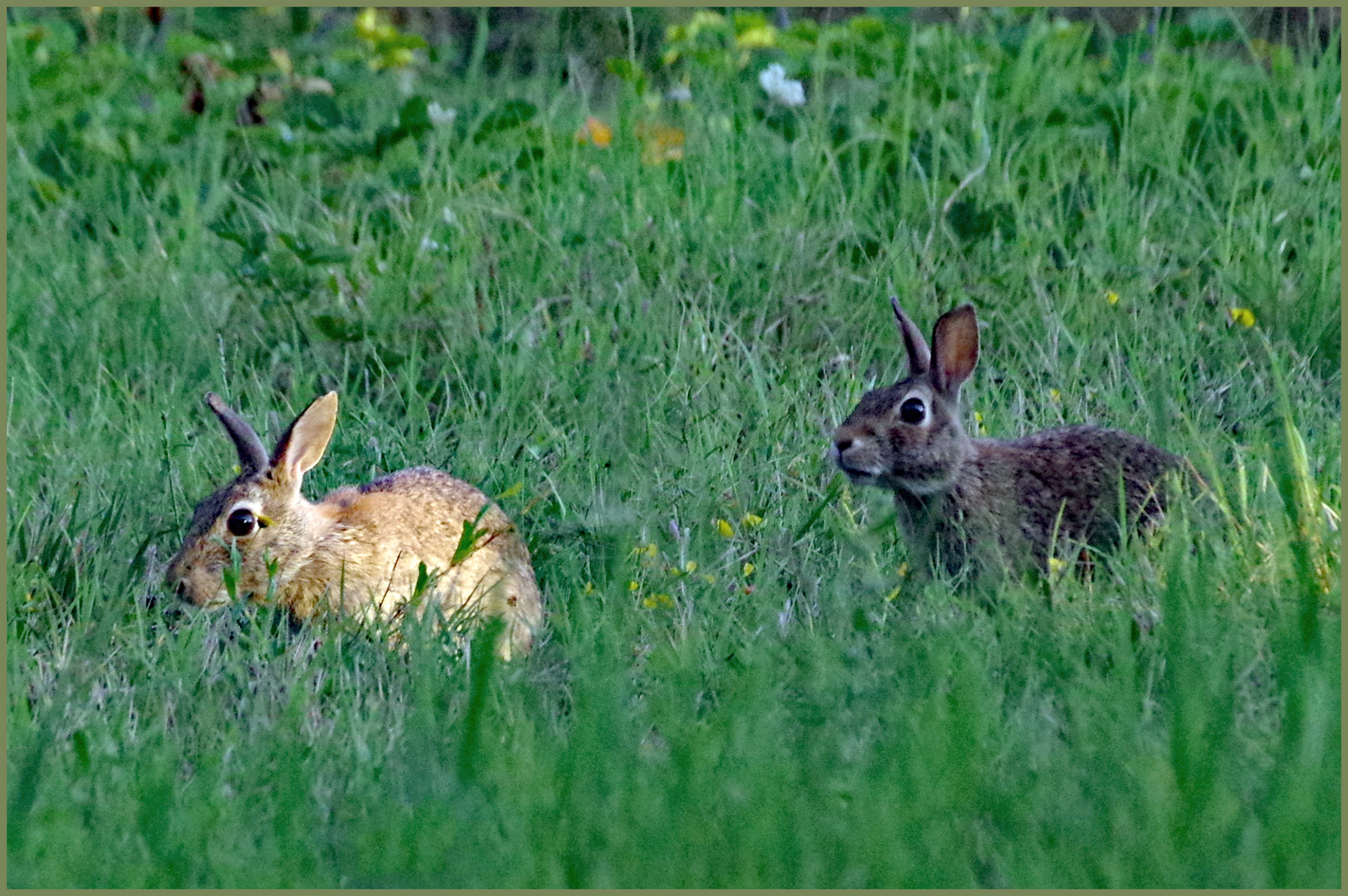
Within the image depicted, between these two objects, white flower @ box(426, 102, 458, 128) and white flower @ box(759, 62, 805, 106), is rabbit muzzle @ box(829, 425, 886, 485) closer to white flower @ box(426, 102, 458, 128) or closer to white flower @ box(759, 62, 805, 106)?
white flower @ box(759, 62, 805, 106)

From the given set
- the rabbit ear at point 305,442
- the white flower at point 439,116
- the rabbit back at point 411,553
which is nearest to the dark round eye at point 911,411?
the rabbit back at point 411,553

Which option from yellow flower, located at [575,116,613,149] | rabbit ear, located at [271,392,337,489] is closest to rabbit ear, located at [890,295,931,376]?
rabbit ear, located at [271,392,337,489]

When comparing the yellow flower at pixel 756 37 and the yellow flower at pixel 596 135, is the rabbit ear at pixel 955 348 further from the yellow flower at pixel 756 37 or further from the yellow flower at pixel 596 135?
the yellow flower at pixel 756 37

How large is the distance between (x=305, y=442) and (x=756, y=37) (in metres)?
3.57

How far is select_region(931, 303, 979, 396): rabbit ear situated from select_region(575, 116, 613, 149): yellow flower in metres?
2.34

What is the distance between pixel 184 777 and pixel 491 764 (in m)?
0.74

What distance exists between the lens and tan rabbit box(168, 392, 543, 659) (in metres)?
4.66

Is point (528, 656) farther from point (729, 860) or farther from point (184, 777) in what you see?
point (729, 860)

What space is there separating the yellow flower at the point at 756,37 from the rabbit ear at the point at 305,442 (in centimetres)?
347

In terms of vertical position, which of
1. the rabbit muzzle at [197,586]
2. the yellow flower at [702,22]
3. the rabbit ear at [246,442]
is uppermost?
the yellow flower at [702,22]

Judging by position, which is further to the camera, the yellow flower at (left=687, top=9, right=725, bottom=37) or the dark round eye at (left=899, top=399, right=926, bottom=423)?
the yellow flower at (left=687, top=9, right=725, bottom=37)

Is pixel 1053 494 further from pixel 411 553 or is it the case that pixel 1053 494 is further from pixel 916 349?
pixel 411 553

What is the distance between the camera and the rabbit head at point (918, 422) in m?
4.74

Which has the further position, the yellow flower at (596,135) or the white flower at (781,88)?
the white flower at (781,88)
